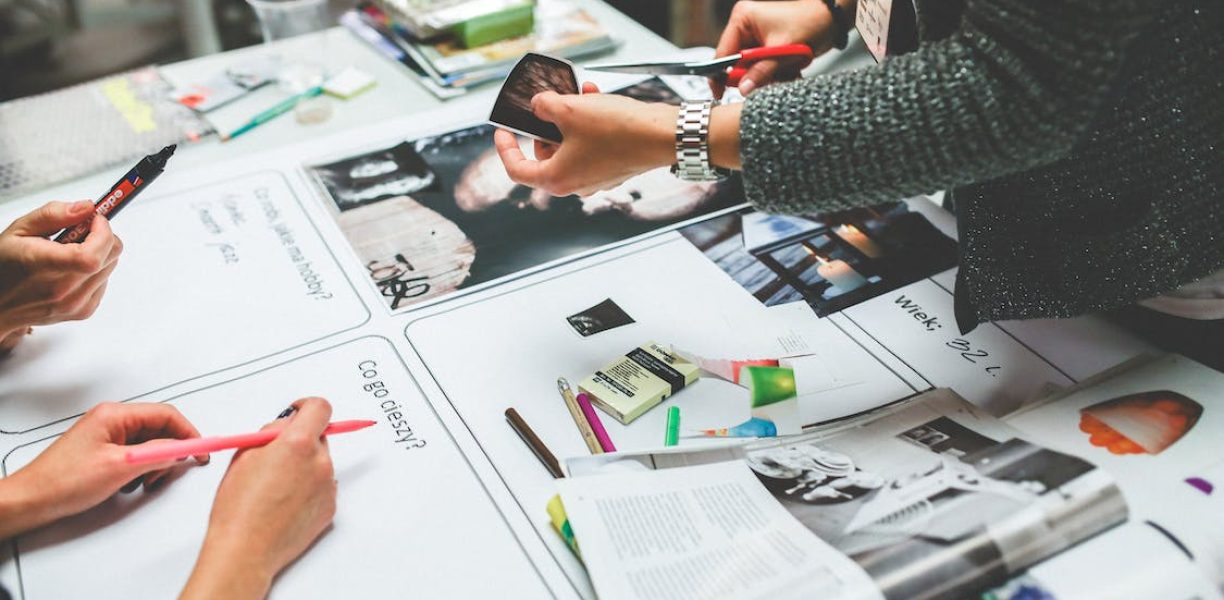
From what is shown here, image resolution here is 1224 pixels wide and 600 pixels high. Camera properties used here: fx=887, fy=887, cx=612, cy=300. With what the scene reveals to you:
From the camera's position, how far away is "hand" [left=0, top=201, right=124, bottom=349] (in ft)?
2.33

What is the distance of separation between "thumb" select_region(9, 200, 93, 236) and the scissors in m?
0.50

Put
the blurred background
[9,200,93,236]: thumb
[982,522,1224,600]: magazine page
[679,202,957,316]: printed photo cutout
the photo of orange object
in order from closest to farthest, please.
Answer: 1. [982,522,1224,600]: magazine page
2. the photo of orange object
3. [9,200,93,236]: thumb
4. [679,202,957,316]: printed photo cutout
5. the blurred background

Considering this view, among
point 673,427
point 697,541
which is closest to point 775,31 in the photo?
point 673,427

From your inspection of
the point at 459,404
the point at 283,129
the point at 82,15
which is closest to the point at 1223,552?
the point at 459,404

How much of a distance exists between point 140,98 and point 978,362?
1043 millimetres

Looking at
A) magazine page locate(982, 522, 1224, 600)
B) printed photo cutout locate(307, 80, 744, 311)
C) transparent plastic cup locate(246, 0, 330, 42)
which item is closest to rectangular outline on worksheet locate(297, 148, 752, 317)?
printed photo cutout locate(307, 80, 744, 311)

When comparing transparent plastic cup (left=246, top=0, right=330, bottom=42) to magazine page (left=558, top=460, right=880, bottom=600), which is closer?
magazine page (left=558, top=460, right=880, bottom=600)

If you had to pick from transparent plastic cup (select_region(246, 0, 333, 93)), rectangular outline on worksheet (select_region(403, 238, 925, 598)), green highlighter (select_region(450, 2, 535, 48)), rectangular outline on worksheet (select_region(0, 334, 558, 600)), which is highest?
green highlighter (select_region(450, 2, 535, 48))

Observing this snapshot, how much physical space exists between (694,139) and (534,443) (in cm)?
26

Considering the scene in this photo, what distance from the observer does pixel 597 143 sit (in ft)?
2.34

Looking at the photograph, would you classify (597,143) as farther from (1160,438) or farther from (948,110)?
(1160,438)

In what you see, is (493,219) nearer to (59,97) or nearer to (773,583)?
(773,583)

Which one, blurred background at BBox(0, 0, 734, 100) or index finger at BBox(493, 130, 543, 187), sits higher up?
index finger at BBox(493, 130, 543, 187)

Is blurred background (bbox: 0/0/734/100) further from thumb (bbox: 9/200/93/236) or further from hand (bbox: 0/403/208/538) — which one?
hand (bbox: 0/403/208/538)
